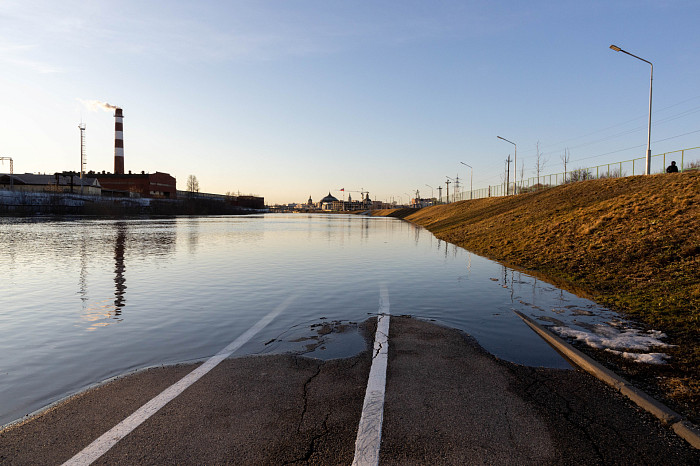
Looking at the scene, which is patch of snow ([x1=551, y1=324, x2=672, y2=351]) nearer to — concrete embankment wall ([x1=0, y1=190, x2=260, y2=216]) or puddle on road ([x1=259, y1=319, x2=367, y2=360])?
puddle on road ([x1=259, y1=319, x2=367, y2=360])

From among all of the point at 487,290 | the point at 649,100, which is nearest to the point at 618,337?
the point at 487,290

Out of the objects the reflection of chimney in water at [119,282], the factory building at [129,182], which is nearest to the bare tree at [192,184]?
the factory building at [129,182]

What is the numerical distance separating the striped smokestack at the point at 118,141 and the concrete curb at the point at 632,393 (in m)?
116

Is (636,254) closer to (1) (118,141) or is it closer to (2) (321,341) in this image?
(2) (321,341)

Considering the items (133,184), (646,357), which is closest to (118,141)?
(133,184)

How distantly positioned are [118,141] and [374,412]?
4648 inches

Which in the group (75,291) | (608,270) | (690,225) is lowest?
(75,291)

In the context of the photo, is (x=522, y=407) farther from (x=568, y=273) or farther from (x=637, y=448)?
(x=568, y=273)

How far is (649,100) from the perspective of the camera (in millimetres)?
25703

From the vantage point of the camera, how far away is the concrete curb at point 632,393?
393 centimetres

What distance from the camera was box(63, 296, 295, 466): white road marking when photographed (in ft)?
11.6

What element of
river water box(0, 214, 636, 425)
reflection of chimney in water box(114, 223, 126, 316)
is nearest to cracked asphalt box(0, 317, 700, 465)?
river water box(0, 214, 636, 425)

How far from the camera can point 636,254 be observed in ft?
42.9

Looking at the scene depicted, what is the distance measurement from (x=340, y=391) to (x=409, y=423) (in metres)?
1.08
